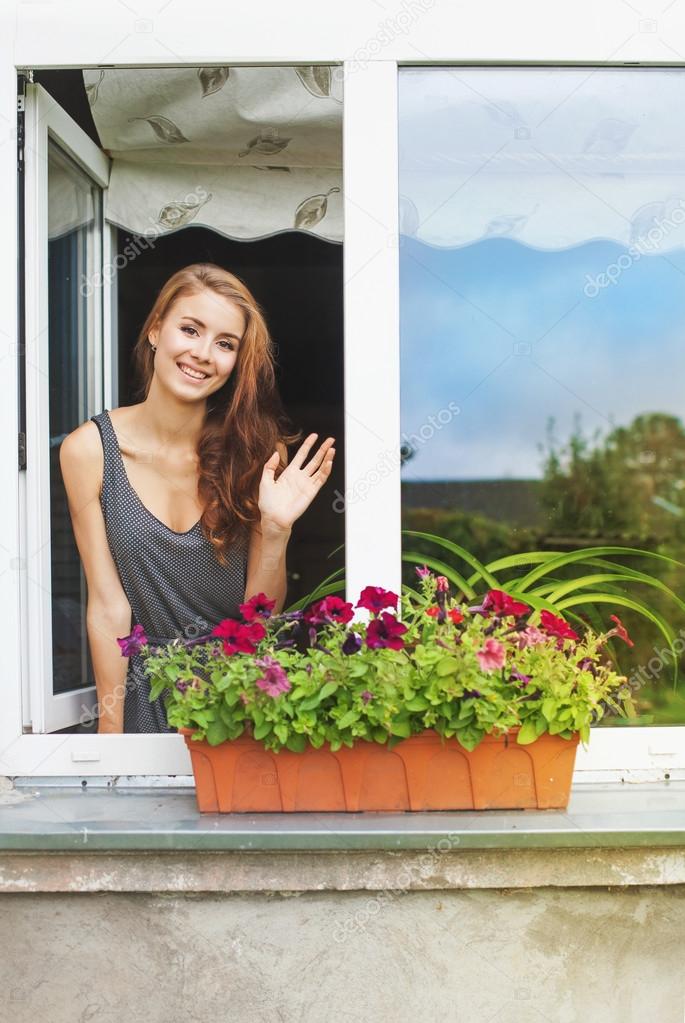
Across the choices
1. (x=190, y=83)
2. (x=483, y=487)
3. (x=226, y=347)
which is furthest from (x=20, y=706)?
(x=483, y=487)

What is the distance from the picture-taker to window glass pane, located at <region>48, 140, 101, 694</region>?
2352 millimetres

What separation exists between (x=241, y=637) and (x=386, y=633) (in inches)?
9.8

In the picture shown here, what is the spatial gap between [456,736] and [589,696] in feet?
0.76

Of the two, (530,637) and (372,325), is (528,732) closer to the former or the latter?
(530,637)

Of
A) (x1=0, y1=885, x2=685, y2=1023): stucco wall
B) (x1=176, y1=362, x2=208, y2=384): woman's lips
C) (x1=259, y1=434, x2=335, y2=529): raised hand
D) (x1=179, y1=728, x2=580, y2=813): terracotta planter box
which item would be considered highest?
(x1=176, y1=362, x2=208, y2=384): woman's lips

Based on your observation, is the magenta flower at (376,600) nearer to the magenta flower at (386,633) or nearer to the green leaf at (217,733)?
the magenta flower at (386,633)

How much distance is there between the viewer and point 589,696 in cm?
174

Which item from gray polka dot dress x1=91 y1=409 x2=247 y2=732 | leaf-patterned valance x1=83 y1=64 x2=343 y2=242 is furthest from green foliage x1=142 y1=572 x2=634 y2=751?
leaf-patterned valance x1=83 y1=64 x2=343 y2=242

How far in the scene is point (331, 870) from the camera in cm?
171

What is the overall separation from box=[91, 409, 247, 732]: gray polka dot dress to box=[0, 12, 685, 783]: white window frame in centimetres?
58

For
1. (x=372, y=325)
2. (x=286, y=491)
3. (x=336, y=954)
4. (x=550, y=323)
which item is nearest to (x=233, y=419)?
(x=286, y=491)

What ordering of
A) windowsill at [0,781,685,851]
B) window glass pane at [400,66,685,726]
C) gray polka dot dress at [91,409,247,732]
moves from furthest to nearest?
gray polka dot dress at [91,409,247,732]
window glass pane at [400,66,685,726]
windowsill at [0,781,685,851]

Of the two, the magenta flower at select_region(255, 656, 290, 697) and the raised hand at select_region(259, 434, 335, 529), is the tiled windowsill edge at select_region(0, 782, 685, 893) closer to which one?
the magenta flower at select_region(255, 656, 290, 697)

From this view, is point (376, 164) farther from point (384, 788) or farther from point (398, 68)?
point (384, 788)
